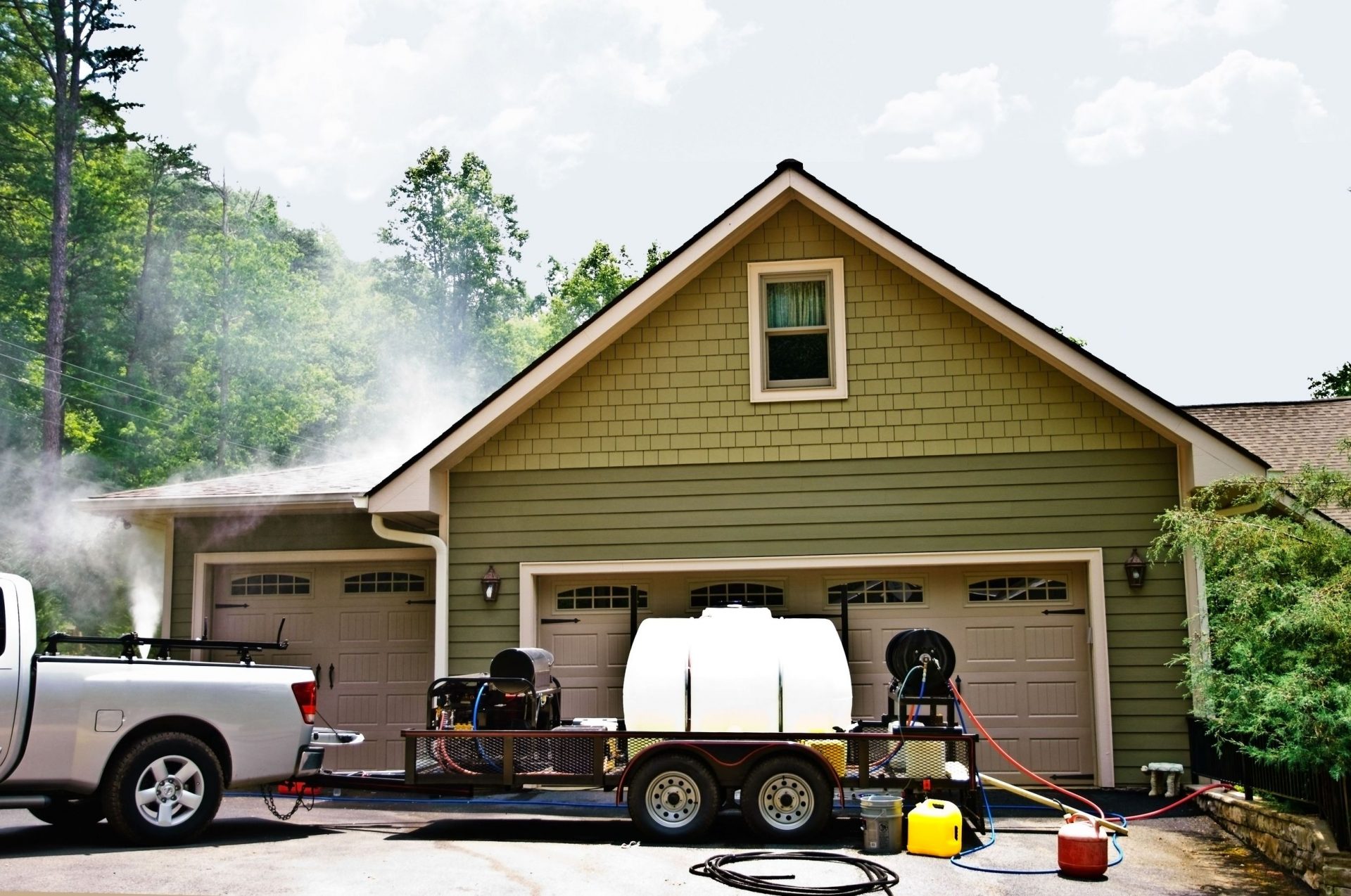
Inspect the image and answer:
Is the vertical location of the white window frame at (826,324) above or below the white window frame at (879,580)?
above

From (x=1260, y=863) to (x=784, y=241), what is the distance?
284 inches

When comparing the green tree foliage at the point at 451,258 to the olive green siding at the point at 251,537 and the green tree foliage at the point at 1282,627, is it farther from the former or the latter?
the green tree foliage at the point at 1282,627

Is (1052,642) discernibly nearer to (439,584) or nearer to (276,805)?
(439,584)

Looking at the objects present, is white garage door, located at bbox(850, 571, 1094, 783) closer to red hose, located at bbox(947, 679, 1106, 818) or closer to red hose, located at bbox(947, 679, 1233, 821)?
red hose, located at bbox(947, 679, 1106, 818)

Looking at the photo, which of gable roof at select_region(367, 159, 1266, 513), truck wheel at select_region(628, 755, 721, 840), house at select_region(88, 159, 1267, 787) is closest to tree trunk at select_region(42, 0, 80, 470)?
gable roof at select_region(367, 159, 1266, 513)

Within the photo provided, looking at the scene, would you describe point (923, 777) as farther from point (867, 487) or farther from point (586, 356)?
point (586, 356)

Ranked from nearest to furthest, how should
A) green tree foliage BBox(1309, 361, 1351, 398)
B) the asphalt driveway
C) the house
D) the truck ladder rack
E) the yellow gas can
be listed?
the asphalt driveway → the truck ladder rack → the yellow gas can → the house → green tree foliage BBox(1309, 361, 1351, 398)

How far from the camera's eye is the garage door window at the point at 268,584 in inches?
588

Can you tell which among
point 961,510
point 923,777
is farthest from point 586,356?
point 923,777

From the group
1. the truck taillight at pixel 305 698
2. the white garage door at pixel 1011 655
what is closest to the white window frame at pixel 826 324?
the white garage door at pixel 1011 655

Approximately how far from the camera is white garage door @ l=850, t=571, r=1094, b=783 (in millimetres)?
12875

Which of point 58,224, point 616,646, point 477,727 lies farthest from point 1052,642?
point 58,224

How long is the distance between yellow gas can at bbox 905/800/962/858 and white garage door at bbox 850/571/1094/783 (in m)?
3.77

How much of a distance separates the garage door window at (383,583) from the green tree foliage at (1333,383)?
22739mm
